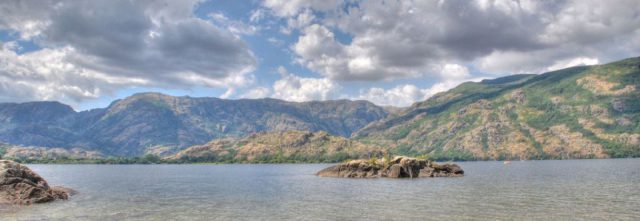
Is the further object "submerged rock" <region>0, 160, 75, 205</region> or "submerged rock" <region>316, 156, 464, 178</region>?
"submerged rock" <region>316, 156, 464, 178</region>

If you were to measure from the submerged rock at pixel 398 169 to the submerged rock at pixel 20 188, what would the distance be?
104 m

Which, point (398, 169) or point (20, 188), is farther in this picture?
point (398, 169)

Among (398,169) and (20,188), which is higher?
(20,188)

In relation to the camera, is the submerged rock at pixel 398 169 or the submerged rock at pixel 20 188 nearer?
the submerged rock at pixel 20 188

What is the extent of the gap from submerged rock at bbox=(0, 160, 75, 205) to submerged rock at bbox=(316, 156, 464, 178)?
104 meters

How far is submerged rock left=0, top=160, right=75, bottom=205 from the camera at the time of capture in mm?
74062

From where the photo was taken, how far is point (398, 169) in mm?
156125

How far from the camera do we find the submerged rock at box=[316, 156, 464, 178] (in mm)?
157875

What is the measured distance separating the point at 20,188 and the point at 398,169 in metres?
114

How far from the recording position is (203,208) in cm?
6994

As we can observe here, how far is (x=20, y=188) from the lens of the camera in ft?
251

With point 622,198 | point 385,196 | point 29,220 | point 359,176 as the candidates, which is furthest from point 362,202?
point 359,176

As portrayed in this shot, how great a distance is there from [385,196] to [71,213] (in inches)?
→ 2122

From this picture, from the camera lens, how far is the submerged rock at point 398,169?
6216 inches
